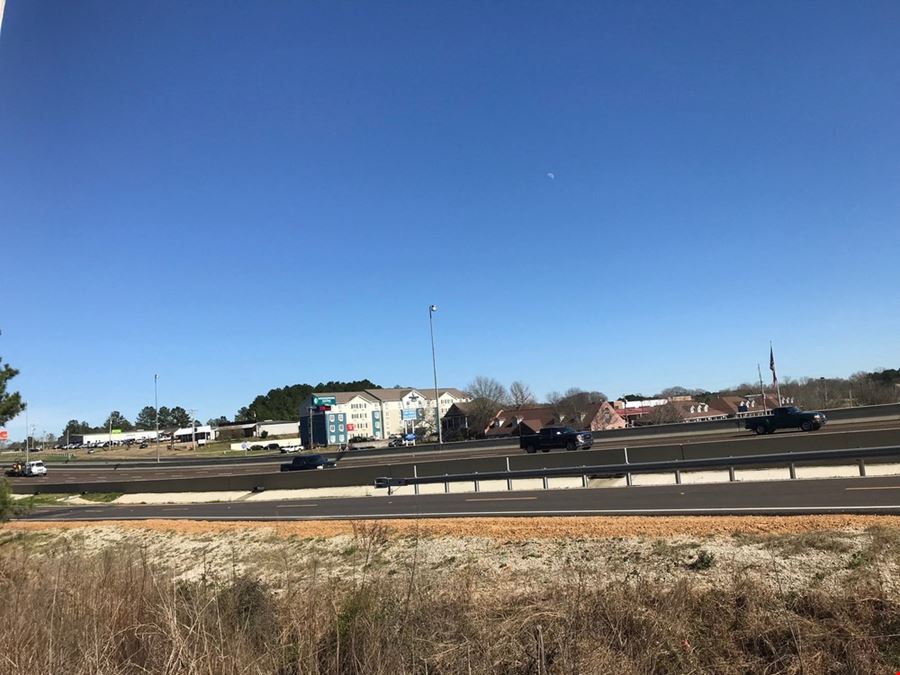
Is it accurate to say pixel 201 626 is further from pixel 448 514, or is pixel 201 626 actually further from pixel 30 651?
pixel 448 514

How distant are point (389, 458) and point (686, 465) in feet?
128

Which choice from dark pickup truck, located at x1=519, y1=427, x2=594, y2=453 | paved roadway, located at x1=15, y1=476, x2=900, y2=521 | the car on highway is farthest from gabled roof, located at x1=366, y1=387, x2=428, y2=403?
paved roadway, located at x1=15, y1=476, x2=900, y2=521

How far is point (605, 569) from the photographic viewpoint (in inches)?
443

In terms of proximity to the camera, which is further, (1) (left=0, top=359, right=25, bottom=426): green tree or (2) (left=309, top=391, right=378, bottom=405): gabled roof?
(2) (left=309, top=391, right=378, bottom=405): gabled roof

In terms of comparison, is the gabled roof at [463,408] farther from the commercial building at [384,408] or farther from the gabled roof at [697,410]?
the gabled roof at [697,410]

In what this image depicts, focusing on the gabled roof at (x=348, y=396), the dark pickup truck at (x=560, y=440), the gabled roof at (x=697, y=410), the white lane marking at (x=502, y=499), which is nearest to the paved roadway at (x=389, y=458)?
the dark pickup truck at (x=560, y=440)

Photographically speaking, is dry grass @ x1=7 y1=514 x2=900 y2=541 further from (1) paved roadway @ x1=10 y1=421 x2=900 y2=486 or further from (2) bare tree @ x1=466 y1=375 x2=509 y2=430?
(2) bare tree @ x1=466 y1=375 x2=509 y2=430

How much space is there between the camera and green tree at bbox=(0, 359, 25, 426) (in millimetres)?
21297

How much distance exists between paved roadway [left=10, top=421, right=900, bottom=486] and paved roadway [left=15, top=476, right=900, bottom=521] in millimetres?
8092

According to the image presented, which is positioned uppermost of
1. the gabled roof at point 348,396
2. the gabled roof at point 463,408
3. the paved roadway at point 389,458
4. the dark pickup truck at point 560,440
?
the gabled roof at point 348,396

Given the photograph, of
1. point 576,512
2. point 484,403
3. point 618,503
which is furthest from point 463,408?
point 576,512

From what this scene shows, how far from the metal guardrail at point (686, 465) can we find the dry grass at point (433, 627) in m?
8.59

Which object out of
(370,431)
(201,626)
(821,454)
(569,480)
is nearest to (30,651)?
(201,626)

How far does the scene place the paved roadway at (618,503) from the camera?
1424 centimetres
